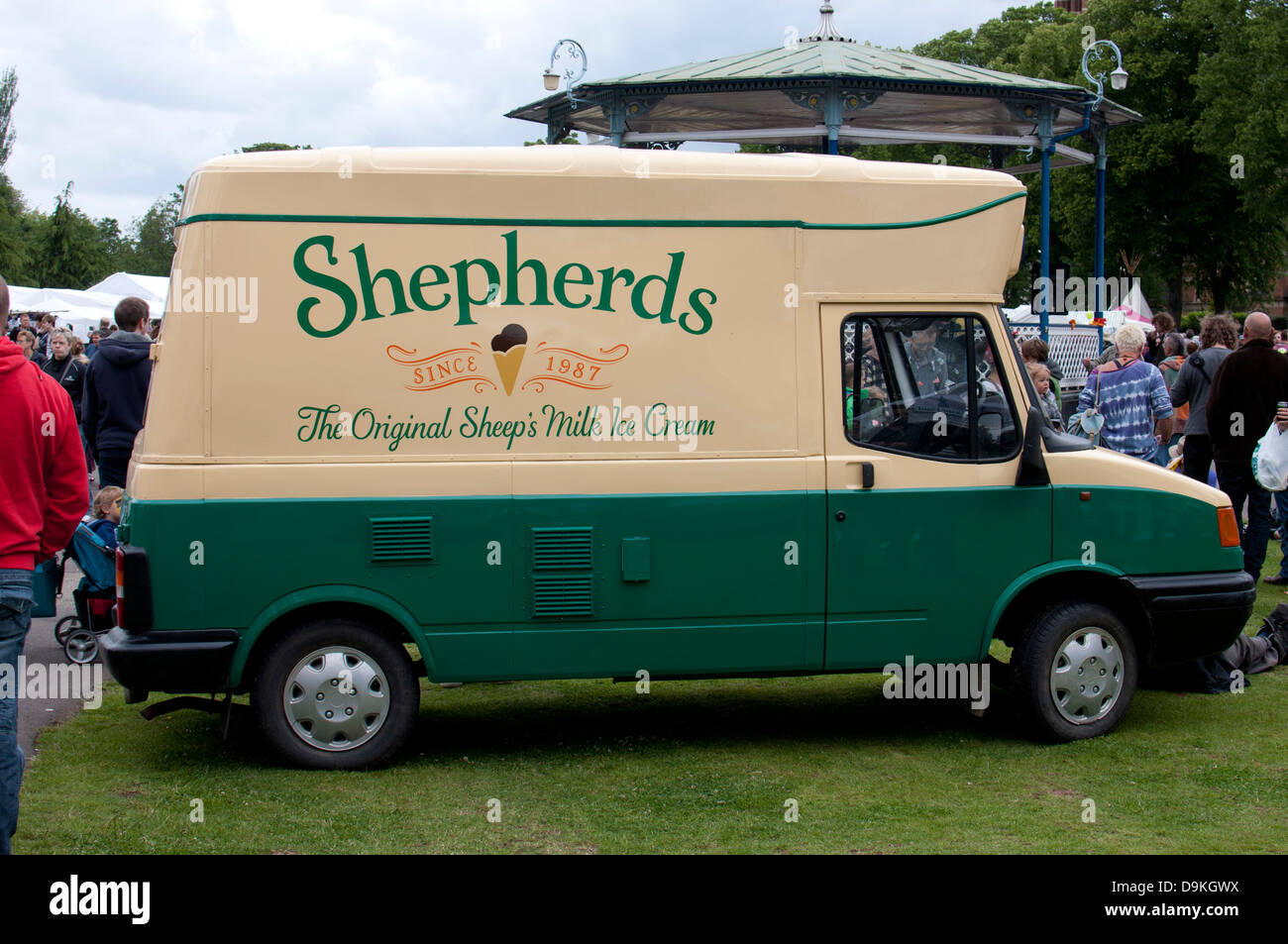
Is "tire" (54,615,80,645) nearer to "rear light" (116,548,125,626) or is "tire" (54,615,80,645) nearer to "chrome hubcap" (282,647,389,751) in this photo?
"rear light" (116,548,125,626)

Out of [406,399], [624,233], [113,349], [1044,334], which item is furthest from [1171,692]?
[1044,334]

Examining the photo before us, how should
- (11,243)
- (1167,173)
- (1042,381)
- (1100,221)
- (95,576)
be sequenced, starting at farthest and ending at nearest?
(11,243), (1167,173), (1100,221), (1042,381), (95,576)

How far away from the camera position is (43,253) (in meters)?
72.9

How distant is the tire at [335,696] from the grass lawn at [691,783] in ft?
0.47

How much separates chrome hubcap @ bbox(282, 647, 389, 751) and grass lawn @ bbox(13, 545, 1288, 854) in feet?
0.65

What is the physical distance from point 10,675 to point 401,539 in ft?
6.48

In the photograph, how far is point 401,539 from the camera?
19.8 ft

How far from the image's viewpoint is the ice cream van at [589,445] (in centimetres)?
595

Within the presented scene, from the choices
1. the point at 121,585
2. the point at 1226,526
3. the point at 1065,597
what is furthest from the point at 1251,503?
the point at 121,585

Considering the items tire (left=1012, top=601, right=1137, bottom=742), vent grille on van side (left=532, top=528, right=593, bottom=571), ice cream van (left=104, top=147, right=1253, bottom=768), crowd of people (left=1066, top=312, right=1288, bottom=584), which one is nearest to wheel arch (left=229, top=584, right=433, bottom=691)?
ice cream van (left=104, top=147, right=1253, bottom=768)

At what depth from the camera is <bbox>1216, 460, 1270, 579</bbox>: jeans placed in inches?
391

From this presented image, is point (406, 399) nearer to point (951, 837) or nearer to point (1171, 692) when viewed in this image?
point (951, 837)

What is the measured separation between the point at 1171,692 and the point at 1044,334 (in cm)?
1200

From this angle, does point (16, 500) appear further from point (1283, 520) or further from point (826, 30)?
point (826, 30)
